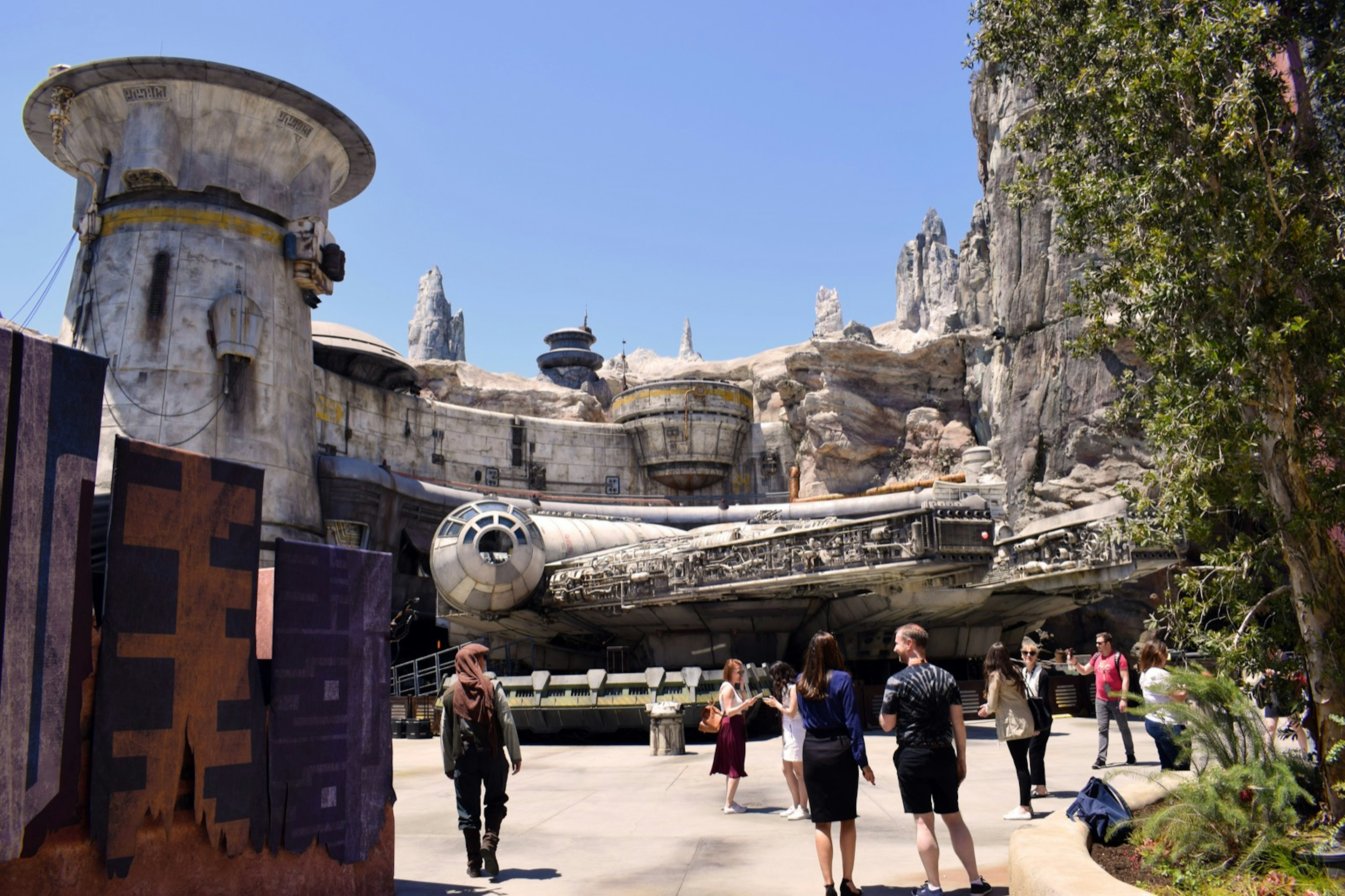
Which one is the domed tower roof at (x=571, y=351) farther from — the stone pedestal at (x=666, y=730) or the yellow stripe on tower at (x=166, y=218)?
the stone pedestal at (x=666, y=730)

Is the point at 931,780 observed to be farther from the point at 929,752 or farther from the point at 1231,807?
the point at 1231,807

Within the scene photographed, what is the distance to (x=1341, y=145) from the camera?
896 cm

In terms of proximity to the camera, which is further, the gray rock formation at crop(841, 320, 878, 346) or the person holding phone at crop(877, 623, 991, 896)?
the gray rock formation at crop(841, 320, 878, 346)

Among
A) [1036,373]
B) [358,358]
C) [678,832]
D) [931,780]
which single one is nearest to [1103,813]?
[931,780]

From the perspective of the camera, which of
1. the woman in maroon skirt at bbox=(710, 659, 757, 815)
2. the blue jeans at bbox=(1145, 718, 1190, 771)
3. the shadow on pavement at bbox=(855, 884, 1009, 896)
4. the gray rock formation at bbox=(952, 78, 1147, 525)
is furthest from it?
the gray rock formation at bbox=(952, 78, 1147, 525)

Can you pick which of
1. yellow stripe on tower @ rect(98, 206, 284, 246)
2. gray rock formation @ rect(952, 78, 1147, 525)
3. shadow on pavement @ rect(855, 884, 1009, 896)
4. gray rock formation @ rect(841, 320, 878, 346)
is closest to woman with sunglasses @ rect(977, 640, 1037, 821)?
shadow on pavement @ rect(855, 884, 1009, 896)

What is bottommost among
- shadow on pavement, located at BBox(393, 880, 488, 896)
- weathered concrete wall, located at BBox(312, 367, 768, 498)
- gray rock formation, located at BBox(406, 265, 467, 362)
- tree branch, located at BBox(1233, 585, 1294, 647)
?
shadow on pavement, located at BBox(393, 880, 488, 896)

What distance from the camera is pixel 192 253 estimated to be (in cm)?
2970

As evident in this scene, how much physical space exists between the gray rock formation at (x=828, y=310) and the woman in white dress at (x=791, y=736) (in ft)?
487

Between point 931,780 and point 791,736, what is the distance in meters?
3.13

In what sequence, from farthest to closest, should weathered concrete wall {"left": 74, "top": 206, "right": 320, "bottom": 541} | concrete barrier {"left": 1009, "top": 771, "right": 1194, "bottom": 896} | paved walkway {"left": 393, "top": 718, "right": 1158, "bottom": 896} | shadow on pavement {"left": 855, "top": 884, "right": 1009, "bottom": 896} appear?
weathered concrete wall {"left": 74, "top": 206, "right": 320, "bottom": 541} → paved walkway {"left": 393, "top": 718, "right": 1158, "bottom": 896} → shadow on pavement {"left": 855, "top": 884, "right": 1009, "bottom": 896} → concrete barrier {"left": 1009, "top": 771, "right": 1194, "bottom": 896}

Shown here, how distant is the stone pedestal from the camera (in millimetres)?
17422

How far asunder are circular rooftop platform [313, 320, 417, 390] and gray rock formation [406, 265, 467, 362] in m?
94.2

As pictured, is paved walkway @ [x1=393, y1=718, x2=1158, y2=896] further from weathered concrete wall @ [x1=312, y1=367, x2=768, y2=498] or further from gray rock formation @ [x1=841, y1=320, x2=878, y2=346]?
gray rock formation @ [x1=841, y1=320, x2=878, y2=346]
